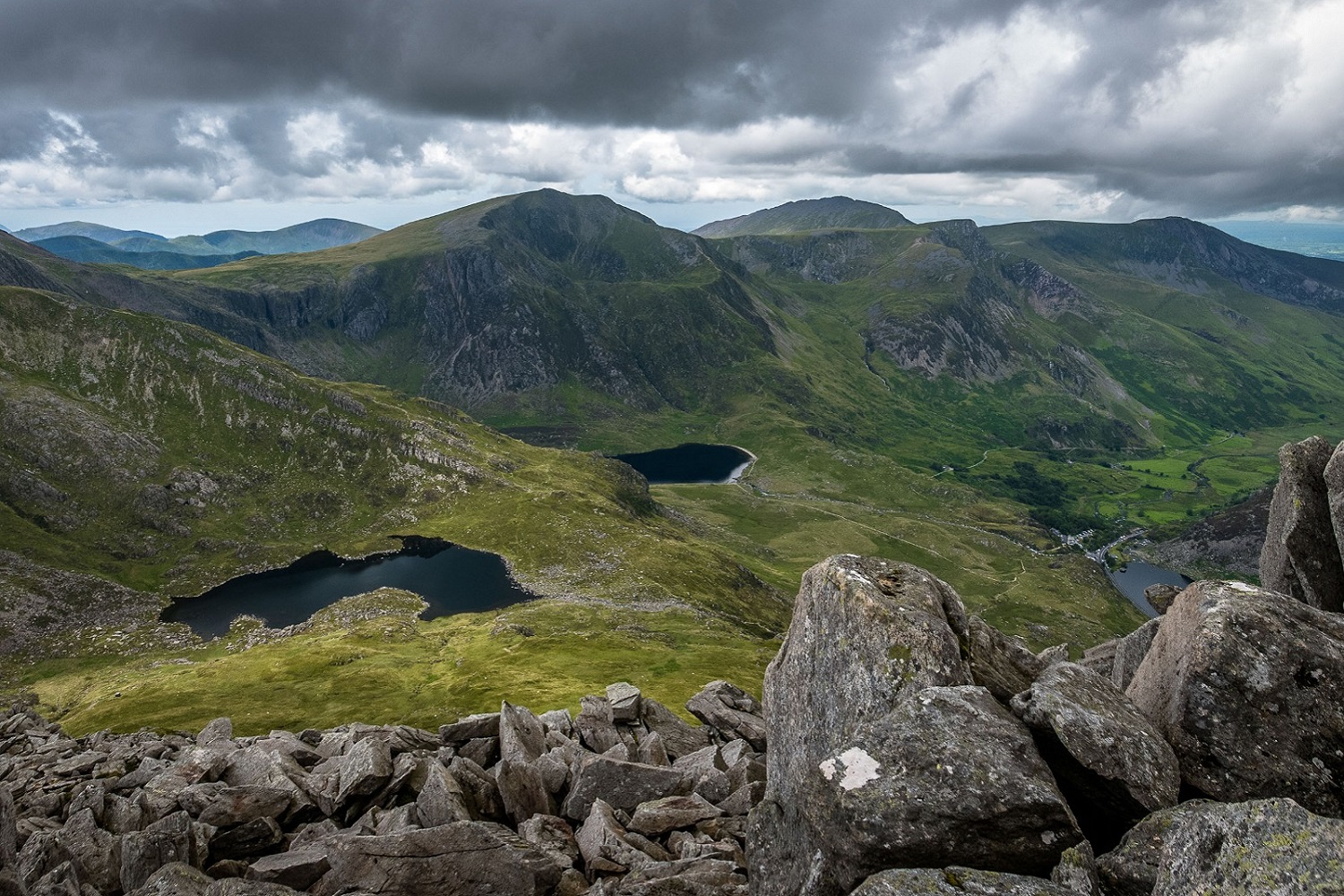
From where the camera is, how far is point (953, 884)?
13617mm

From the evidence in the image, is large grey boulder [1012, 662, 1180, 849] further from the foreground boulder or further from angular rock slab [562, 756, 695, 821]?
angular rock slab [562, 756, 695, 821]

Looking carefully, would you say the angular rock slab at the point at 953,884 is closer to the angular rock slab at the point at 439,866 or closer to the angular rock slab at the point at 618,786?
the angular rock slab at the point at 439,866

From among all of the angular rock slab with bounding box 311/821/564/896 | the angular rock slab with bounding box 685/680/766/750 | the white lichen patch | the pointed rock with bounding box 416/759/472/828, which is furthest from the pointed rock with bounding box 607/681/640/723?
the white lichen patch

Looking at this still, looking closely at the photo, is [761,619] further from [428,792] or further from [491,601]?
[428,792]

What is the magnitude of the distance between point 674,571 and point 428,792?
151785mm

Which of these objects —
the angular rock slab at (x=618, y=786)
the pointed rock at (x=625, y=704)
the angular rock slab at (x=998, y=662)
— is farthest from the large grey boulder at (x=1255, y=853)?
the pointed rock at (x=625, y=704)

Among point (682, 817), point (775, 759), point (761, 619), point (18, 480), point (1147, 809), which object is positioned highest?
point (1147, 809)

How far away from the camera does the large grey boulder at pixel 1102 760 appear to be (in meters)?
16.9

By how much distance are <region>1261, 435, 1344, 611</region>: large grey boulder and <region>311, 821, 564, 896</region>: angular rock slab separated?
1244 inches

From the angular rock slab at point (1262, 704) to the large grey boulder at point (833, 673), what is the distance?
5.78 meters

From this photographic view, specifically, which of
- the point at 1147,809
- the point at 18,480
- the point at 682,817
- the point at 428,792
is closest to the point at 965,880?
the point at 1147,809

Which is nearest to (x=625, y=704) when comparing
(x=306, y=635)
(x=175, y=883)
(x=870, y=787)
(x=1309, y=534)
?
(x=175, y=883)

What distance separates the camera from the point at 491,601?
541 ft

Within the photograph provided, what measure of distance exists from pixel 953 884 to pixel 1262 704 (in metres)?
11.1
